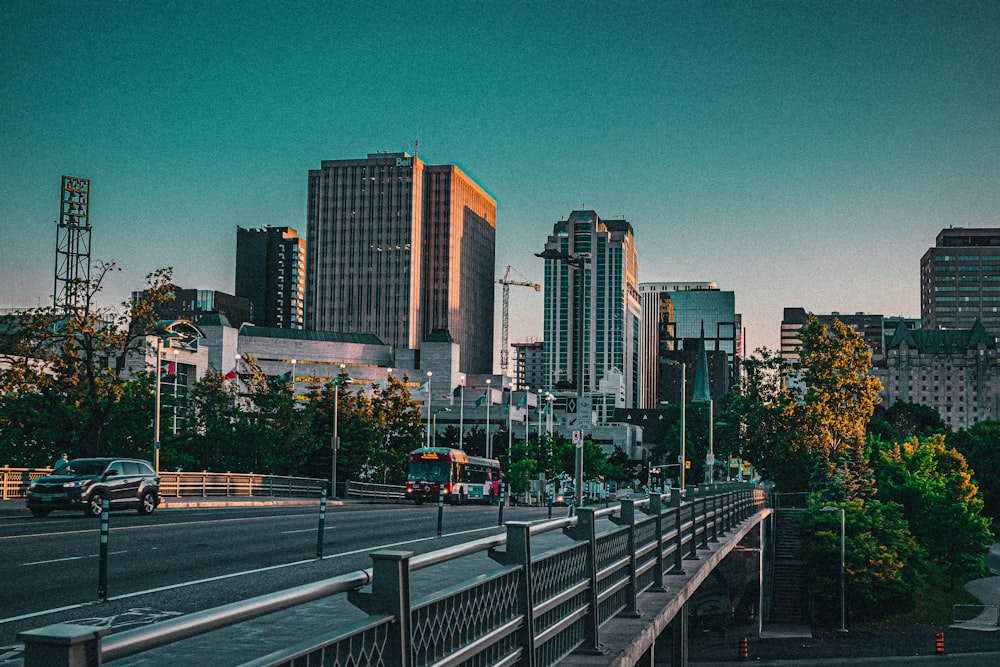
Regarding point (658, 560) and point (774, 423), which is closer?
point (658, 560)

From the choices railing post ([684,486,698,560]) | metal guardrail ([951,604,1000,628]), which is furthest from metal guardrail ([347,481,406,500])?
railing post ([684,486,698,560])

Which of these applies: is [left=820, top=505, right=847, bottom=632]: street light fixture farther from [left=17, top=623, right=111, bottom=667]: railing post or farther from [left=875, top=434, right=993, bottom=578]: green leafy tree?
[left=17, top=623, right=111, bottom=667]: railing post

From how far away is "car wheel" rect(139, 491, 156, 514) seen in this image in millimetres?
29391

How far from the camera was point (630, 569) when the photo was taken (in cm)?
1211

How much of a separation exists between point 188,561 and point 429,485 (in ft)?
119

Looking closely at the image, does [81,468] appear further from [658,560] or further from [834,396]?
[834,396]

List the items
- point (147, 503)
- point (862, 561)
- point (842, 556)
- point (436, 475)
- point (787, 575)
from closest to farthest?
point (147, 503)
point (436, 475)
point (842, 556)
point (862, 561)
point (787, 575)

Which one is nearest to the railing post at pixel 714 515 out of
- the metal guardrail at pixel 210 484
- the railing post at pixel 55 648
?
the metal guardrail at pixel 210 484

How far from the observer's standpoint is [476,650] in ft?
19.9

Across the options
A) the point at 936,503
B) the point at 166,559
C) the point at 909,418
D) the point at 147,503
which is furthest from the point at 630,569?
the point at 909,418

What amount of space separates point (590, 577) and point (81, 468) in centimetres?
2225

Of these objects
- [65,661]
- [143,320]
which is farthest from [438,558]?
[143,320]

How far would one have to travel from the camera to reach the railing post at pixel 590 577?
966cm

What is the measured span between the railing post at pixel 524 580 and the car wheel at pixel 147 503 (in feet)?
80.2
